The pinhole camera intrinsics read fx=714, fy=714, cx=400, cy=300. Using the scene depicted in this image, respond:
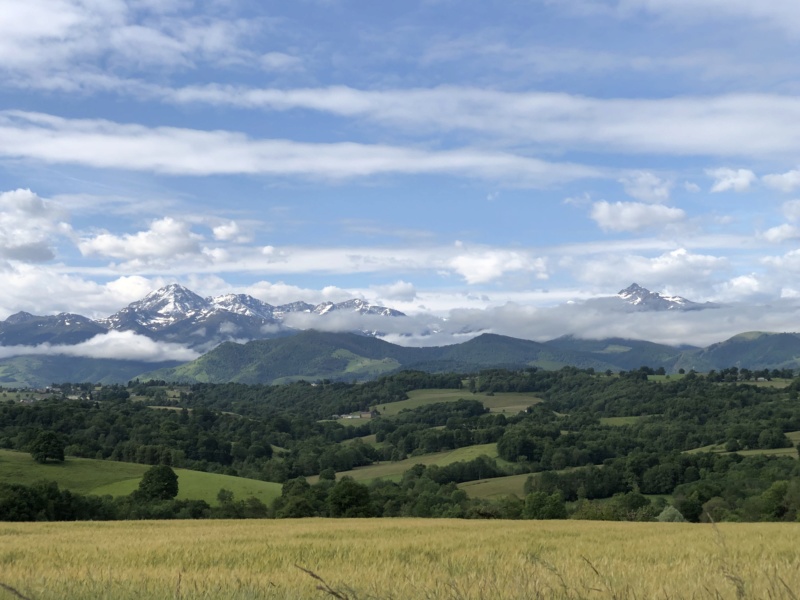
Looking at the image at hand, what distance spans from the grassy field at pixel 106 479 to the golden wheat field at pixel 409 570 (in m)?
94.0

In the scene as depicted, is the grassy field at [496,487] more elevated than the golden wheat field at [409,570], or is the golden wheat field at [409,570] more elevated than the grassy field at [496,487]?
the golden wheat field at [409,570]

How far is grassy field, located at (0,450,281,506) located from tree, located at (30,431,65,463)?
1531 mm

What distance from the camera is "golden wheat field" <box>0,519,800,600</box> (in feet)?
26.7

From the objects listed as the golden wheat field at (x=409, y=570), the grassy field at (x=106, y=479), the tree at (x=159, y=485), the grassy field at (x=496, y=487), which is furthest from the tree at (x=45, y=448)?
the golden wheat field at (x=409, y=570)

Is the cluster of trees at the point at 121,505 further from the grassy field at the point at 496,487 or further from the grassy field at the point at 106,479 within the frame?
the grassy field at the point at 496,487

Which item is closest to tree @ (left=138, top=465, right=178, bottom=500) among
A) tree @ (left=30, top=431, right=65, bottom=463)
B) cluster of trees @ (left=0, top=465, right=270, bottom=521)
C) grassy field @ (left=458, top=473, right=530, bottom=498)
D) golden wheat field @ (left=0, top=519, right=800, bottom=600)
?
cluster of trees @ (left=0, top=465, right=270, bottom=521)

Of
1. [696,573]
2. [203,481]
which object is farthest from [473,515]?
[696,573]

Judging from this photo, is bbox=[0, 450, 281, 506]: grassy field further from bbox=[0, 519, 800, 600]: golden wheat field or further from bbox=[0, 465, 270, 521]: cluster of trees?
bbox=[0, 519, 800, 600]: golden wheat field

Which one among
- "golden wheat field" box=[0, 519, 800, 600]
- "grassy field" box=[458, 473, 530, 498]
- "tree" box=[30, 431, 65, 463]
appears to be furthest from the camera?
"grassy field" box=[458, 473, 530, 498]

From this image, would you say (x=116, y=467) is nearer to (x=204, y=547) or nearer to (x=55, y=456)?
(x=55, y=456)

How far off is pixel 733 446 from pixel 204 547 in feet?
637

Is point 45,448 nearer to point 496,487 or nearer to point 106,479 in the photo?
point 106,479

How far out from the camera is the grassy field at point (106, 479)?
4493 inches

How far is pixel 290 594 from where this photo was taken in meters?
8.32
